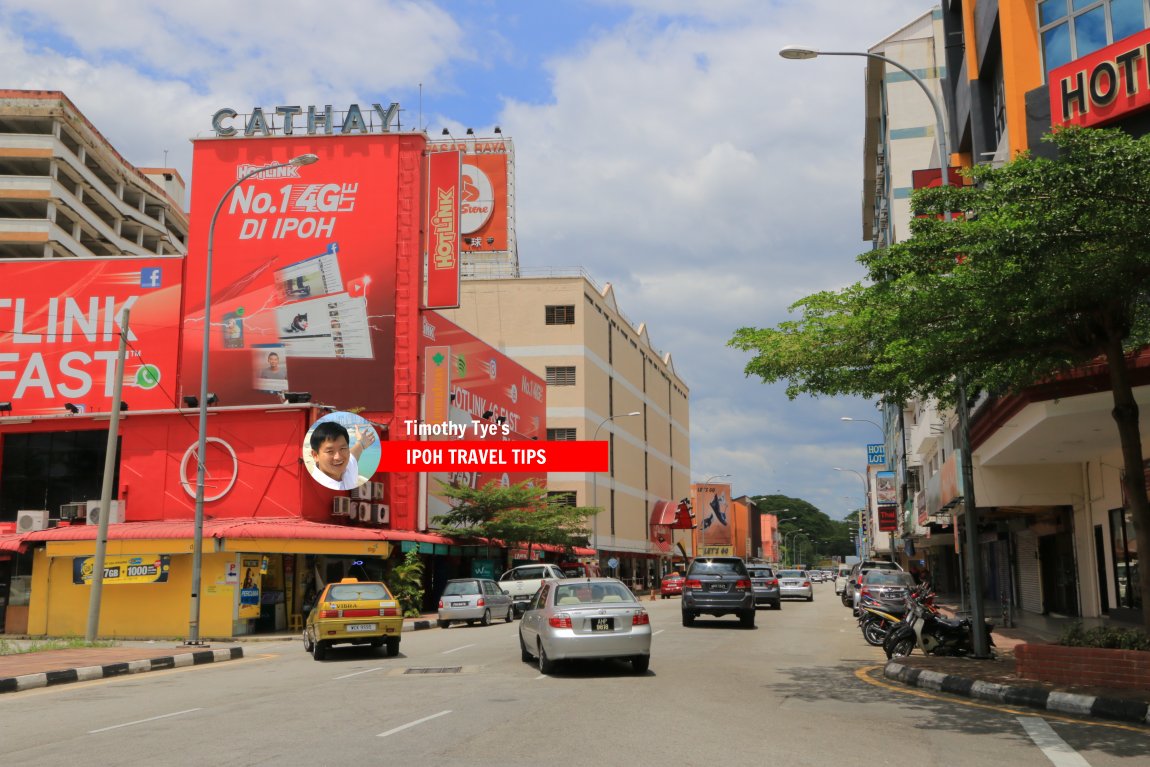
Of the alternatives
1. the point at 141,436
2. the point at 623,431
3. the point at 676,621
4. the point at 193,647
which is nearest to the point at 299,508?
the point at 141,436

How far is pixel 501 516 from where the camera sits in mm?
42375

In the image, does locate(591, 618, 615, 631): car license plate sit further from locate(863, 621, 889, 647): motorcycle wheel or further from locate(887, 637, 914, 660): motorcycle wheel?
locate(863, 621, 889, 647): motorcycle wheel

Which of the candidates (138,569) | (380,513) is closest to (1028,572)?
(380,513)

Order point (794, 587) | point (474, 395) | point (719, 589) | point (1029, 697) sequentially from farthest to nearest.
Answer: point (794, 587) → point (474, 395) → point (719, 589) → point (1029, 697)

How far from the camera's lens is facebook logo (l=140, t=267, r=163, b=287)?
3916 cm

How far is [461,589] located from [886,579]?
12719 mm

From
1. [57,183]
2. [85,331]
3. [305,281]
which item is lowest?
[85,331]

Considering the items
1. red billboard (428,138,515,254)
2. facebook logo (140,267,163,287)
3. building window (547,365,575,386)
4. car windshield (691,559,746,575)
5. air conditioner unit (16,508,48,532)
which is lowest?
car windshield (691,559,746,575)

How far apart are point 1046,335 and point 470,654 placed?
12294 millimetres

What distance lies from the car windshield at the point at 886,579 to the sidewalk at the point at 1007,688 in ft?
33.7

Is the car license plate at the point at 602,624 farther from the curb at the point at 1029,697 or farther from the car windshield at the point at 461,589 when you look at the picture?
the car windshield at the point at 461,589

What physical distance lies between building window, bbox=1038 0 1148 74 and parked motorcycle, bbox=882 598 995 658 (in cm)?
1098

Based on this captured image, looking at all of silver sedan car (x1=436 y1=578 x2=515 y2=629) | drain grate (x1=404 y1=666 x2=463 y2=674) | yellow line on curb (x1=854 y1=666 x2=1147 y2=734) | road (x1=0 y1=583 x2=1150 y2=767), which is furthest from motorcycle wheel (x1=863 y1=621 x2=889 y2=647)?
silver sedan car (x1=436 y1=578 x2=515 y2=629)

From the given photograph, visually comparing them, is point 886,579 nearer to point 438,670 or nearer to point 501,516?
point 438,670
